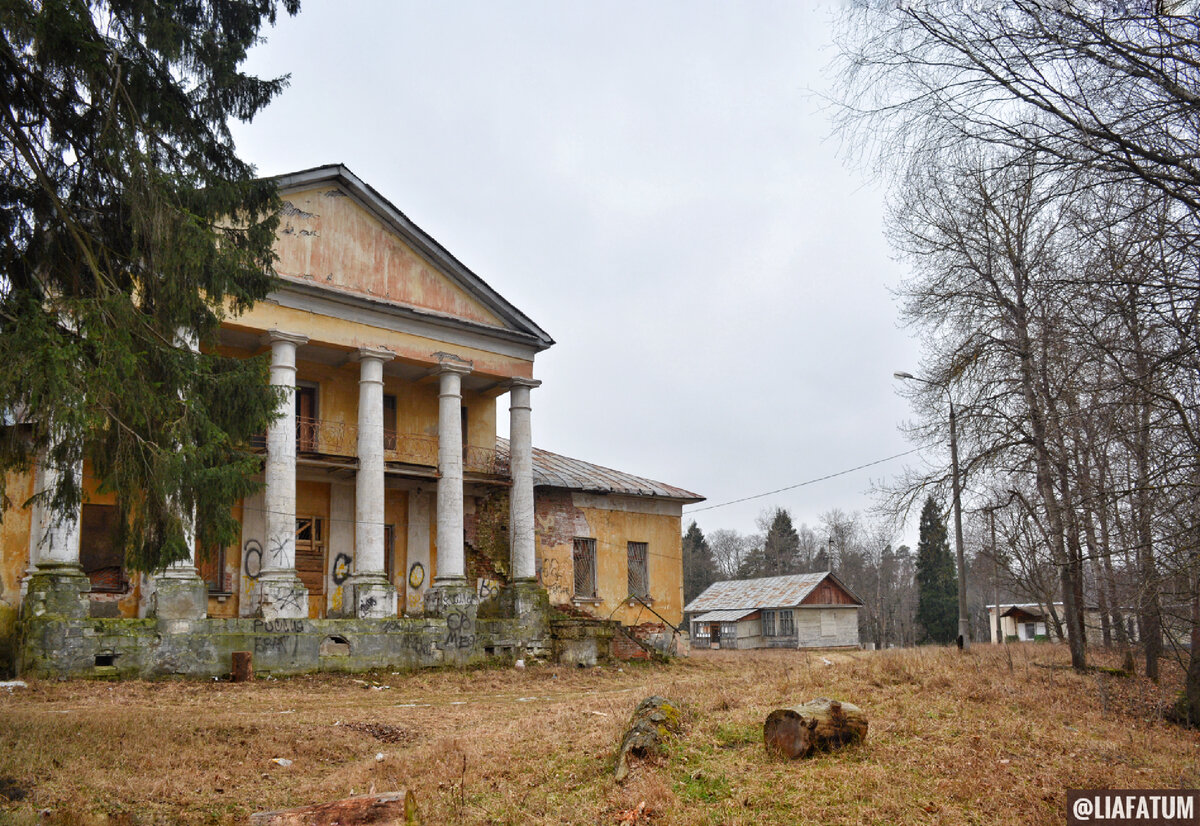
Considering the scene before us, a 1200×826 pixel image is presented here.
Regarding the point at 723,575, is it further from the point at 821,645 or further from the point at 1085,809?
the point at 1085,809

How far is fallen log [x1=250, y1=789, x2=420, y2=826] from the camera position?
6.25m

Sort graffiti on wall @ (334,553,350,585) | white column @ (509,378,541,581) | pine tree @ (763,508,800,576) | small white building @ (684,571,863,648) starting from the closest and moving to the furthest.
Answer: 1. graffiti on wall @ (334,553,350,585)
2. white column @ (509,378,541,581)
3. small white building @ (684,571,863,648)
4. pine tree @ (763,508,800,576)

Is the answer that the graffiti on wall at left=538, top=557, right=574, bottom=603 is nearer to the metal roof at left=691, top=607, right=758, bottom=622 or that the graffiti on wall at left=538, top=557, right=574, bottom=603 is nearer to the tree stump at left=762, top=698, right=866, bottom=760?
the tree stump at left=762, top=698, right=866, bottom=760

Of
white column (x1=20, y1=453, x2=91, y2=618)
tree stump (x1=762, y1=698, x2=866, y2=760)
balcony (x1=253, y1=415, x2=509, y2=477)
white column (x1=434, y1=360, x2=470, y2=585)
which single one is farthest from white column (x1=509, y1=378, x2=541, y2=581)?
tree stump (x1=762, y1=698, x2=866, y2=760)

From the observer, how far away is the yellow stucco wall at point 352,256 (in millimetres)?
20141

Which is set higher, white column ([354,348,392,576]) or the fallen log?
white column ([354,348,392,576])

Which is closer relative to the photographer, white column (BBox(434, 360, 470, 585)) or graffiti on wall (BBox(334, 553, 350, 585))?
white column (BBox(434, 360, 470, 585))

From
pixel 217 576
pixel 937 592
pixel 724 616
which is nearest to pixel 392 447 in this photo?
pixel 217 576

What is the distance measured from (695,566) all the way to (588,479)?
46.0 meters

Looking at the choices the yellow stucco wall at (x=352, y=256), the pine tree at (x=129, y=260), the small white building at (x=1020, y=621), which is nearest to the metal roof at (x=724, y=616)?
the small white building at (x=1020, y=621)

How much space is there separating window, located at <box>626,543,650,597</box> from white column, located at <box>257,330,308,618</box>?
11.0 metres

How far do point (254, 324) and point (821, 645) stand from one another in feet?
105

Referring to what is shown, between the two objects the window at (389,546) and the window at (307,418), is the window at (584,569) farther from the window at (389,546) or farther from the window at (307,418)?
the window at (307,418)

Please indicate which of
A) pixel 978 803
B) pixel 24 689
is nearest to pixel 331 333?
pixel 24 689
